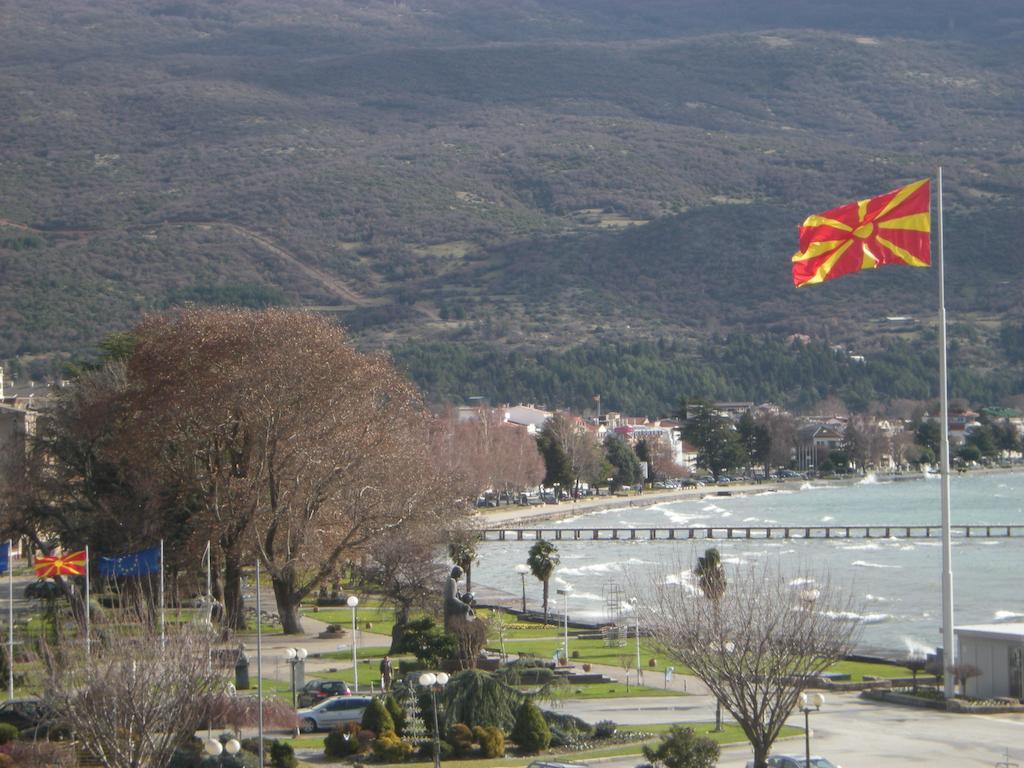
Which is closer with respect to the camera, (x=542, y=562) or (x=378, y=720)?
(x=378, y=720)

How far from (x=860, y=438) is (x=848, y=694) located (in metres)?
154

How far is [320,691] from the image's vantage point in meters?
33.8

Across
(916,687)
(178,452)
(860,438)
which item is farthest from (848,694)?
(860,438)

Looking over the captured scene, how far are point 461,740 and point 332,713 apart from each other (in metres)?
3.54

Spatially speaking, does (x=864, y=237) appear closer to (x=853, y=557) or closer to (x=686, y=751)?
(x=686, y=751)

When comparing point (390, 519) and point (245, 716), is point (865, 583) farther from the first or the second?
point (245, 716)

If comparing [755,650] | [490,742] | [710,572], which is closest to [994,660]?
[755,650]

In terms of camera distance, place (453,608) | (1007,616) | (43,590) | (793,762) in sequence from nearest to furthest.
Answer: (793,762), (453,608), (43,590), (1007,616)

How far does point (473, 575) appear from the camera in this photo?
77562mm

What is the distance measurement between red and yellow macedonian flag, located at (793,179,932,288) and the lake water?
869 cm

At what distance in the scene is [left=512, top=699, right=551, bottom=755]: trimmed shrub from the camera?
94.2 feet

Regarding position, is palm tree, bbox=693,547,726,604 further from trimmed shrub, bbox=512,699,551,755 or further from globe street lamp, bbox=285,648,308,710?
trimmed shrub, bbox=512,699,551,755

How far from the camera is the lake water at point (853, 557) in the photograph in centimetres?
5966

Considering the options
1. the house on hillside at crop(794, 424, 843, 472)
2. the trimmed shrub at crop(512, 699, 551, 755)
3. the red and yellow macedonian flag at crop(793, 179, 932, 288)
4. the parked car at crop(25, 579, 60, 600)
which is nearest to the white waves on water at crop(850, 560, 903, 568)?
the parked car at crop(25, 579, 60, 600)
